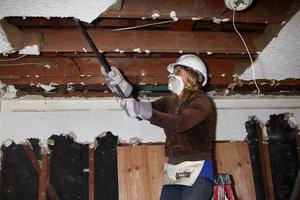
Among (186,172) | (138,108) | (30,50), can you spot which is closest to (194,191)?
(186,172)

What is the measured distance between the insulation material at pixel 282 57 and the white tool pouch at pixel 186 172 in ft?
3.30

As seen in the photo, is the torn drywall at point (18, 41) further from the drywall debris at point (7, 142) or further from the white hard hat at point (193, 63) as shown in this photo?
the drywall debris at point (7, 142)

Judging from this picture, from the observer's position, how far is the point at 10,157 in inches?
117

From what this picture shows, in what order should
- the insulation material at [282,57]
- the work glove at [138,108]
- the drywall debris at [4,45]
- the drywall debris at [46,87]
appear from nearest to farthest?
the work glove at [138,108] → the drywall debris at [4,45] → the insulation material at [282,57] → the drywall debris at [46,87]

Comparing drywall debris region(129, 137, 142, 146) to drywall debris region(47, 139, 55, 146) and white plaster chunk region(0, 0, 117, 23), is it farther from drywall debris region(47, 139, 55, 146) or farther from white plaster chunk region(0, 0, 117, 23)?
white plaster chunk region(0, 0, 117, 23)

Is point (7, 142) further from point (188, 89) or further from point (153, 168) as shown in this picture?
point (188, 89)

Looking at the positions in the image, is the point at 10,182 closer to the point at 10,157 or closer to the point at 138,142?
the point at 10,157

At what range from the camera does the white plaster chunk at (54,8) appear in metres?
1.71

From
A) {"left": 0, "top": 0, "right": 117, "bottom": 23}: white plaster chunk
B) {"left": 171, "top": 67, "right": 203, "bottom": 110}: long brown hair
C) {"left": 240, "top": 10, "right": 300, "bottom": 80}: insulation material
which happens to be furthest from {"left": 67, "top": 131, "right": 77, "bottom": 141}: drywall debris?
{"left": 240, "top": 10, "right": 300, "bottom": 80}: insulation material

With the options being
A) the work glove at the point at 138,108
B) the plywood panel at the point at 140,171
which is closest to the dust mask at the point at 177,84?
the work glove at the point at 138,108

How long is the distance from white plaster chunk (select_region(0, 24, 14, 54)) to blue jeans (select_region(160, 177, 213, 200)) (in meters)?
1.35

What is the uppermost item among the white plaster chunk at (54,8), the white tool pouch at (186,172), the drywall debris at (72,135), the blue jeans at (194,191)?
the white plaster chunk at (54,8)

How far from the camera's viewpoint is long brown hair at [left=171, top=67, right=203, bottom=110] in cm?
198

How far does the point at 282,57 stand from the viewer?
2430mm
